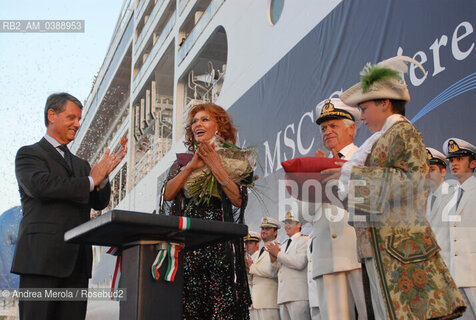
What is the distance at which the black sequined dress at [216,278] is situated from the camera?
2.12 m

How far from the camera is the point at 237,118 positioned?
7.93m

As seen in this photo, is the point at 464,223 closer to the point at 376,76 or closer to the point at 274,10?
the point at 376,76

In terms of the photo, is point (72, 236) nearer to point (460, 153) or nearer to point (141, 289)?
point (141, 289)

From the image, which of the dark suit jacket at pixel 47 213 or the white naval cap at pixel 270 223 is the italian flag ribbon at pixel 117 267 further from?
the white naval cap at pixel 270 223

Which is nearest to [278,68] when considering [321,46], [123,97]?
[321,46]

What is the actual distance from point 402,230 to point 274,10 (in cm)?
583

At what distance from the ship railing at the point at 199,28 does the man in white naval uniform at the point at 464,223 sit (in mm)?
6784

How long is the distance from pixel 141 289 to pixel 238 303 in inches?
26.5

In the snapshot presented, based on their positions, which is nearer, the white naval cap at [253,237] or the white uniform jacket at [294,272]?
the white uniform jacket at [294,272]

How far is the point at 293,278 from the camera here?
4496 millimetres

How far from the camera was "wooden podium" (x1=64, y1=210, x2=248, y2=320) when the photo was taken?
149 centimetres

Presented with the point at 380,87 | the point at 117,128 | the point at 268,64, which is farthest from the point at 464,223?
the point at 117,128

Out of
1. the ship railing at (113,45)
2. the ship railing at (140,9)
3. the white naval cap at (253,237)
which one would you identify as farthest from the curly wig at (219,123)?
the ship railing at (113,45)

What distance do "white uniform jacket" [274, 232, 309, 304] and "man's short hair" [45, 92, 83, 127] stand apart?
2604mm
